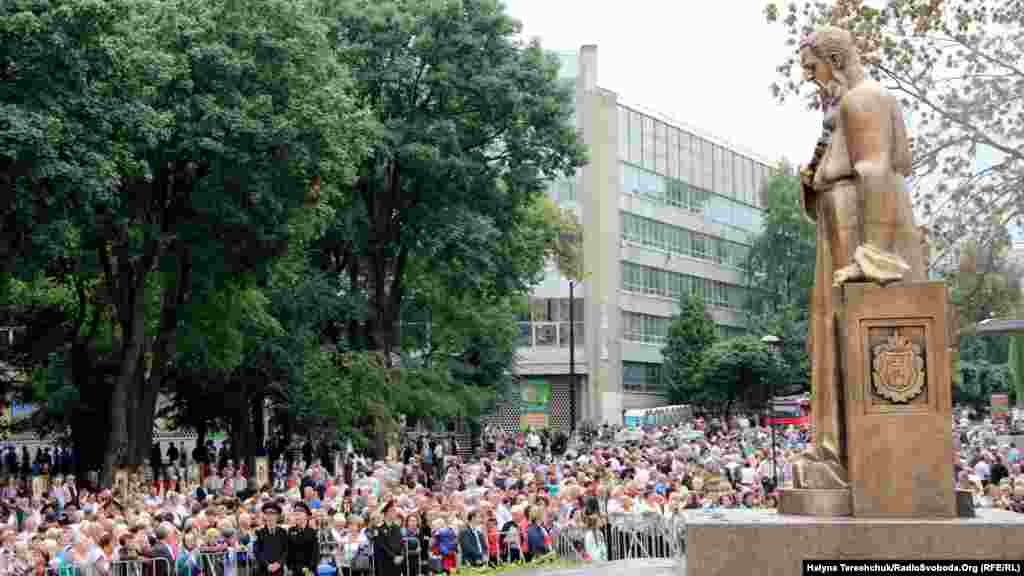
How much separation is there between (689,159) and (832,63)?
84218 millimetres

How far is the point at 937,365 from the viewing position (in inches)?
458

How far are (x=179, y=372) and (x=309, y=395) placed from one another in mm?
3861

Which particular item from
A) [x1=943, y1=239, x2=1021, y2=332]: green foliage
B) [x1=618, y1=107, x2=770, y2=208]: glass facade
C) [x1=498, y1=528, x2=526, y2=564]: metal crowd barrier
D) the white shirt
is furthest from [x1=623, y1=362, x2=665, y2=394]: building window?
[x1=498, y1=528, x2=526, y2=564]: metal crowd barrier

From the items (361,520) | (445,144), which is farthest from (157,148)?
(361,520)

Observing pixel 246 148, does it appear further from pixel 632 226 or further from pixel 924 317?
pixel 632 226

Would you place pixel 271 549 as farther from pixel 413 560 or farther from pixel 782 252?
pixel 782 252

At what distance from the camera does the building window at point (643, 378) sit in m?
88.0

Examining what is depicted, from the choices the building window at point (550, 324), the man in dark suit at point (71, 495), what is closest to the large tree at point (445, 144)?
the man in dark suit at point (71, 495)

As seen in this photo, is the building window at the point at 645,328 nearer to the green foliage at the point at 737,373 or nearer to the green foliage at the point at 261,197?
the green foliage at the point at 737,373

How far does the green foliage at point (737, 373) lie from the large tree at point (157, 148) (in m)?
43.7

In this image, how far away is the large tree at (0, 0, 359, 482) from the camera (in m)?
29.8

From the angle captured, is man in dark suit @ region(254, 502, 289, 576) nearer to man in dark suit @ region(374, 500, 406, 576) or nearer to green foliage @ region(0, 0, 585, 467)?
man in dark suit @ region(374, 500, 406, 576)

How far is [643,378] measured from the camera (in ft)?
295

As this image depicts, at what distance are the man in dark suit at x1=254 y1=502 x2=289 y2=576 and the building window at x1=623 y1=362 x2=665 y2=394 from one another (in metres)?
67.1
